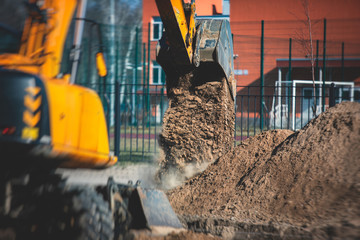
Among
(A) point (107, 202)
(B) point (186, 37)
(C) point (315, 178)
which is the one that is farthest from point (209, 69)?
(A) point (107, 202)

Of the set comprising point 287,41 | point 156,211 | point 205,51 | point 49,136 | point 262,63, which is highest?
point 287,41

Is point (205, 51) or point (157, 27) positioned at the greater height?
point (157, 27)

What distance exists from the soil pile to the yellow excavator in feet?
8.95

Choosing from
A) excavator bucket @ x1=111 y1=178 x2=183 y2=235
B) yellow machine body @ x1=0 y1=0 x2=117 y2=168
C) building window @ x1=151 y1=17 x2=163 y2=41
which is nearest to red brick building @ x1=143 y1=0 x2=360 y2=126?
building window @ x1=151 y1=17 x2=163 y2=41

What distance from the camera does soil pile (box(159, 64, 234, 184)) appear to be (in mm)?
5648

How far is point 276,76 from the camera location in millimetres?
16281

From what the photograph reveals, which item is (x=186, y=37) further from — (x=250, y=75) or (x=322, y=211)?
(x=250, y=75)

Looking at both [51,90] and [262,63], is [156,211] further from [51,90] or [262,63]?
[262,63]

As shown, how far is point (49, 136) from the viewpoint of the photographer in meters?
2.24

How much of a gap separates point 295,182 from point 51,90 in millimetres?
2911

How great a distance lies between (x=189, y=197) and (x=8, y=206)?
9.62 ft

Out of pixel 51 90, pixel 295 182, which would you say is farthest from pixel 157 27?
pixel 51 90

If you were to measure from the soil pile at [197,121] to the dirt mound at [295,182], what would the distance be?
0.98 feet

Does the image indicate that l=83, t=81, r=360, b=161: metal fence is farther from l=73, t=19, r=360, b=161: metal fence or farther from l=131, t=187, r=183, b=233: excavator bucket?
l=131, t=187, r=183, b=233: excavator bucket
